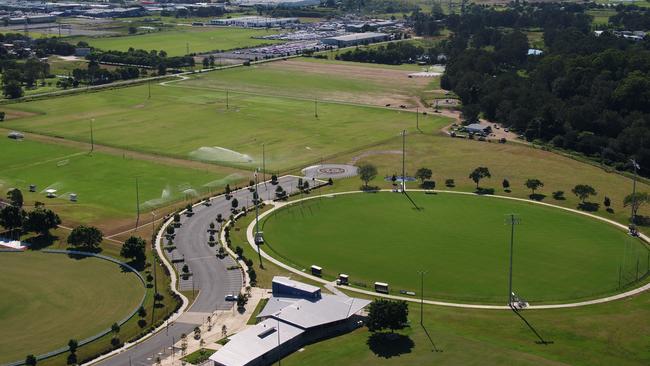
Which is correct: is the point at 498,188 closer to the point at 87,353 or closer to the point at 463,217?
the point at 463,217

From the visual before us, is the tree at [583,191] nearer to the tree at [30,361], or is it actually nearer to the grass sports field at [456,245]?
the grass sports field at [456,245]

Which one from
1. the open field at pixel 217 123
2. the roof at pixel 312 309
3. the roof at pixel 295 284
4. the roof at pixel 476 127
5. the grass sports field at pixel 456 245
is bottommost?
the grass sports field at pixel 456 245

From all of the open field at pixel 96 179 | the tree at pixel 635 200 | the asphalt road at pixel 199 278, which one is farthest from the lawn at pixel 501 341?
the open field at pixel 96 179

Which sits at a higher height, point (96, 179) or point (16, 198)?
point (16, 198)

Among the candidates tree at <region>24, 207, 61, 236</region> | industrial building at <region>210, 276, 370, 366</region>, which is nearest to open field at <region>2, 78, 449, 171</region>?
tree at <region>24, 207, 61, 236</region>

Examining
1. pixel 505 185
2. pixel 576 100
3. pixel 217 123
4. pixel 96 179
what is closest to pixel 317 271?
pixel 505 185

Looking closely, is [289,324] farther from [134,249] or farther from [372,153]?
[372,153]
